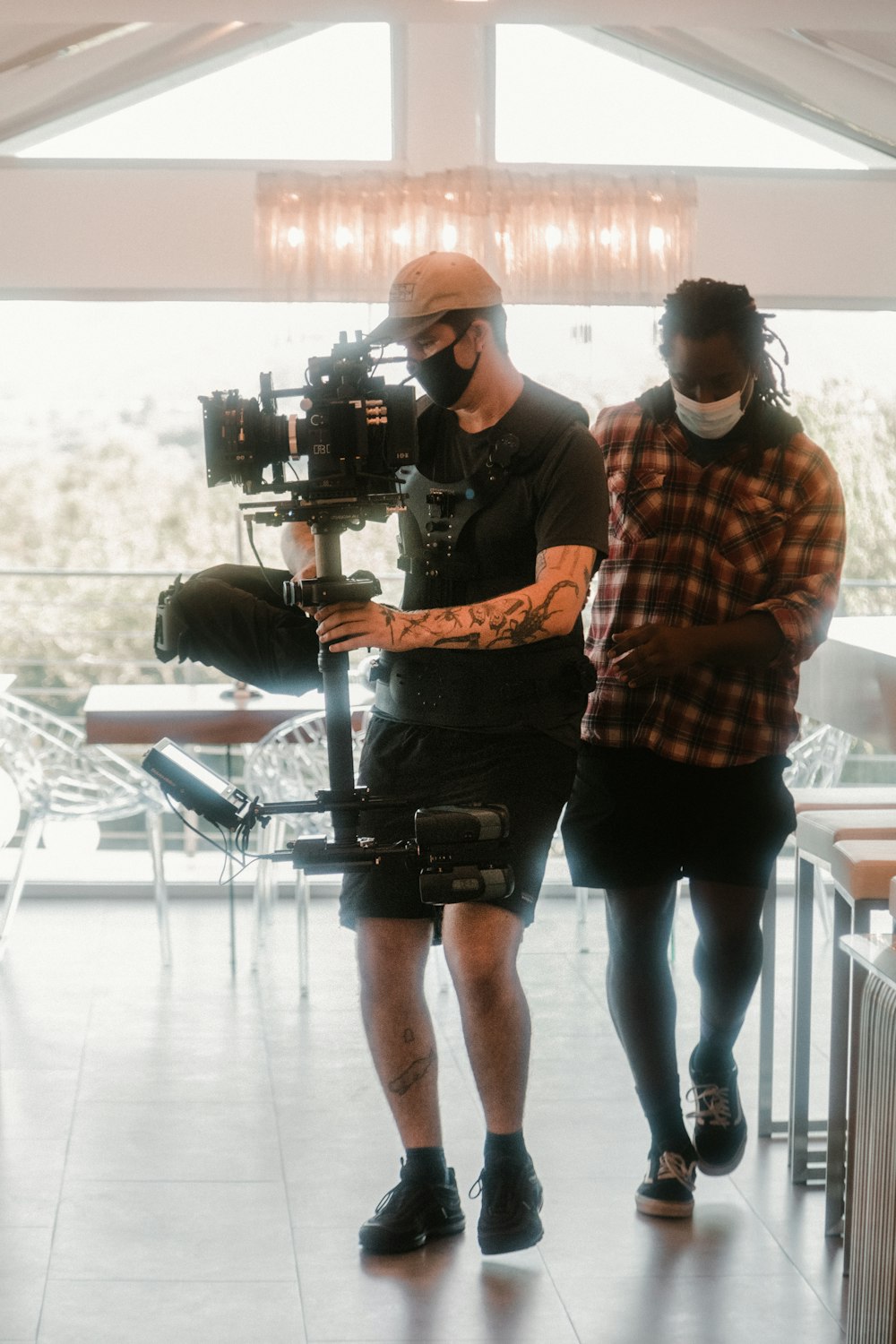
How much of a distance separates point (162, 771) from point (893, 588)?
3997mm

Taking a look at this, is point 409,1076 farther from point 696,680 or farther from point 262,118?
point 262,118

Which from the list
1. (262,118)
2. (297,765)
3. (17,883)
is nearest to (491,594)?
(297,765)

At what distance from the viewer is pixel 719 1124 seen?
304cm

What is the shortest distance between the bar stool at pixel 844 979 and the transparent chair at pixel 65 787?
235 centimetres

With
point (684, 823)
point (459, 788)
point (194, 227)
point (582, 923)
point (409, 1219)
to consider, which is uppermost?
point (194, 227)

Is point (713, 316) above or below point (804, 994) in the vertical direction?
above

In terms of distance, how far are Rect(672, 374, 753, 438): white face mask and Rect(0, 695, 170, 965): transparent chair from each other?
245 centimetres

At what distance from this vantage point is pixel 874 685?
126 inches

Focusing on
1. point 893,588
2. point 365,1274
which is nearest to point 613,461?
point 365,1274

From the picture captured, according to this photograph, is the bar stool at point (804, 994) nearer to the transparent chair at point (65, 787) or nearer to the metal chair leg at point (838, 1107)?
the metal chair leg at point (838, 1107)

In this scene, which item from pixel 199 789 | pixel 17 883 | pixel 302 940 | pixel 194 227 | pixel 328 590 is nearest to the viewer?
pixel 328 590

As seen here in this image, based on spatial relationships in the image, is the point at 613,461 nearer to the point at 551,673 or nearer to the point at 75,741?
the point at 551,673

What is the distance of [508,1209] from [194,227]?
138 inches

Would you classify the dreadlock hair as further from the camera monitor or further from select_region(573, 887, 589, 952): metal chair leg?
select_region(573, 887, 589, 952): metal chair leg
